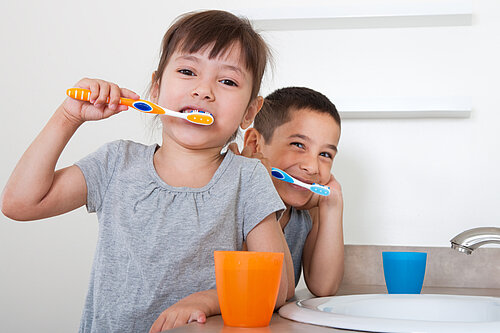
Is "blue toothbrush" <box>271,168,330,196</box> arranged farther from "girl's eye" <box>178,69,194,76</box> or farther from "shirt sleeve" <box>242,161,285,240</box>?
"girl's eye" <box>178,69,194,76</box>

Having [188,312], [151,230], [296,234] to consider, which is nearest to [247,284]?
[188,312]

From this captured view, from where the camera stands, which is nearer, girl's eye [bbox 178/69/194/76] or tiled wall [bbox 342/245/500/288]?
girl's eye [bbox 178/69/194/76]

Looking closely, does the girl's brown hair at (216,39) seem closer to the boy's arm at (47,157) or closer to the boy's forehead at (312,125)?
the boy's arm at (47,157)

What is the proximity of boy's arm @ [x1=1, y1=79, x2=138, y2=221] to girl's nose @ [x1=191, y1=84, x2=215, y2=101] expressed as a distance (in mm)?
118

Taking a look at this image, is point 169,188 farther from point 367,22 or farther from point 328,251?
point 367,22

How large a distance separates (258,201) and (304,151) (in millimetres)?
390

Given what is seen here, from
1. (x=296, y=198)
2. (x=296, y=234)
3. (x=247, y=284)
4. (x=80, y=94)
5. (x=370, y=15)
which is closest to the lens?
(x=247, y=284)

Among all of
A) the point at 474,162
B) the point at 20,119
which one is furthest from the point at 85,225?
the point at 474,162

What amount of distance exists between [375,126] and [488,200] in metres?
0.35

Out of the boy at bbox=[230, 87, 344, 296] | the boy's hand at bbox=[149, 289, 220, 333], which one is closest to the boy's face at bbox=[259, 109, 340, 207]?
the boy at bbox=[230, 87, 344, 296]

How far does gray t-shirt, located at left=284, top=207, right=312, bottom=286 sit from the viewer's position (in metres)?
1.38

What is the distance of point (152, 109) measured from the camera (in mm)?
866

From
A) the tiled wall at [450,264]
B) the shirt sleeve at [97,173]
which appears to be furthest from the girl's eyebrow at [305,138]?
the shirt sleeve at [97,173]

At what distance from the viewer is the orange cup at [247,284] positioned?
0.64 meters
